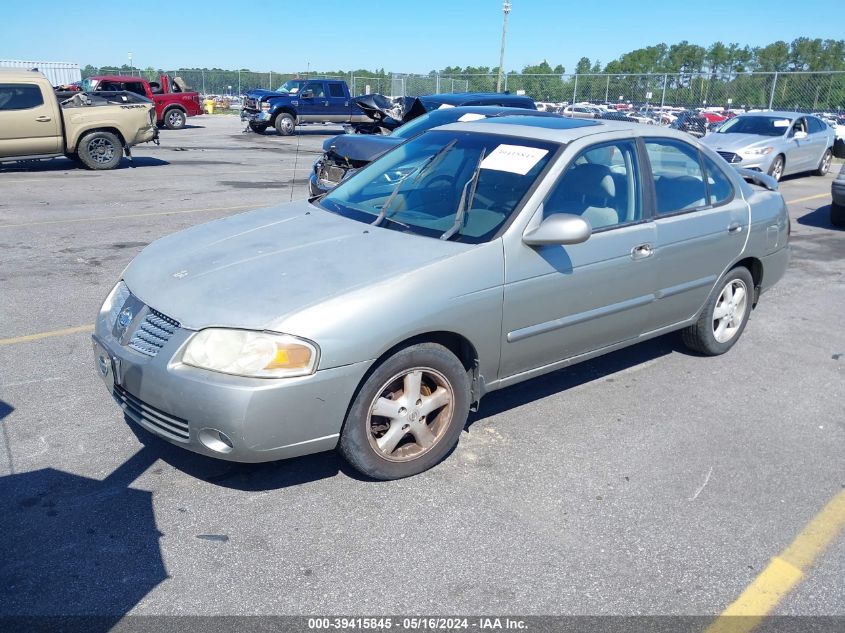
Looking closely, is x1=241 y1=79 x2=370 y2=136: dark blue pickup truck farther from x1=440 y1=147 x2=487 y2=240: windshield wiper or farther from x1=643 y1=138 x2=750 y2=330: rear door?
x1=440 y1=147 x2=487 y2=240: windshield wiper

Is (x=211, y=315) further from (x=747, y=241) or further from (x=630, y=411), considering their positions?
(x=747, y=241)

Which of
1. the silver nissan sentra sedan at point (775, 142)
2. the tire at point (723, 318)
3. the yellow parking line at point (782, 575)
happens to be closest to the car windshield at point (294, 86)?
the silver nissan sentra sedan at point (775, 142)

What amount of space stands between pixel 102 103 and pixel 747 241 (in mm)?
13995

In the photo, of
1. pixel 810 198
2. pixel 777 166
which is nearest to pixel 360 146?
pixel 810 198

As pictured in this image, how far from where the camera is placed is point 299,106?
26391mm

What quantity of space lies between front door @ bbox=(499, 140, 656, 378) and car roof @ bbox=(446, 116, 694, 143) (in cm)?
14

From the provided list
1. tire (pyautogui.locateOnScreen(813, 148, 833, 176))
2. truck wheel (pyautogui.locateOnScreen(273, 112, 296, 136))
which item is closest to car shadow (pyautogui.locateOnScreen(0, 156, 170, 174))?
truck wheel (pyautogui.locateOnScreen(273, 112, 296, 136))

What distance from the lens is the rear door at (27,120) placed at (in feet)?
44.8

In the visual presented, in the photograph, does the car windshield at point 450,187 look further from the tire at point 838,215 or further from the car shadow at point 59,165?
the car shadow at point 59,165

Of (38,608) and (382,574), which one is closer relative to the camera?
(38,608)

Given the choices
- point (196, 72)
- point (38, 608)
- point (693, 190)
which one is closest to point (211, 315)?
point (38, 608)

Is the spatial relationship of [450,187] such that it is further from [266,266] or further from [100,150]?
[100,150]

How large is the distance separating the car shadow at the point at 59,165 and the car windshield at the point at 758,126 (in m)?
12.3

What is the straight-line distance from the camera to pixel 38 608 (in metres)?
2.75
